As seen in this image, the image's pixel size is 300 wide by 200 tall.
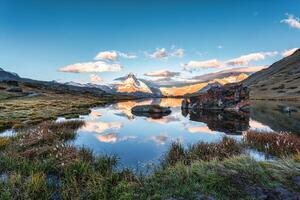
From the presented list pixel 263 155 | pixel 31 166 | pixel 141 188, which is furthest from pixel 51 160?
pixel 263 155

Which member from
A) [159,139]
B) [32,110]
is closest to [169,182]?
[159,139]

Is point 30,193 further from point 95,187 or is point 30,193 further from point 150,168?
point 150,168

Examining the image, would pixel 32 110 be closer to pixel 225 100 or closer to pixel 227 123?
pixel 227 123

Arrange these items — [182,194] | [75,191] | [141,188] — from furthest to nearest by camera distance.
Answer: [75,191], [141,188], [182,194]

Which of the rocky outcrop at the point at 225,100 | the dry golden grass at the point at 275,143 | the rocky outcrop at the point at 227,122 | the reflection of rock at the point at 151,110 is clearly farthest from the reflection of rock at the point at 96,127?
the rocky outcrop at the point at 225,100

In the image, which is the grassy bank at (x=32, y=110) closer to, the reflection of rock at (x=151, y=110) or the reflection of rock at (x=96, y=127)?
the reflection of rock at (x=96, y=127)

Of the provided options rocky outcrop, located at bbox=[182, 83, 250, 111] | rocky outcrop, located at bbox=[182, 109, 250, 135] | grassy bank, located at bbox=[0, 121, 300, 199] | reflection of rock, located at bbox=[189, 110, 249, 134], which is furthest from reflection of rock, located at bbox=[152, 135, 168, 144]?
rocky outcrop, located at bbox=[182, 83, 250, 111]

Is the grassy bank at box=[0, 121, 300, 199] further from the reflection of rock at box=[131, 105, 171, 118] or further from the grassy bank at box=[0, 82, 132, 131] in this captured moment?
the reflection of rock at box=[131, 105, 171, 118]

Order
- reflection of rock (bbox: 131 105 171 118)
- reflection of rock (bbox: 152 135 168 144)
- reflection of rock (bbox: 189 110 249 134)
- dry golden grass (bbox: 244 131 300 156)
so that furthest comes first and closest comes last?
reflection of rock (bbox: 131 105 171 118) < reflection of rock (bbox: 189 110 249 134) < reflection of rock (bbox: 152 135 168 144) < dry golden grass (bbox: 244 131 300 156)

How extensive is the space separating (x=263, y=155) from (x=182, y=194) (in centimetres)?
1282

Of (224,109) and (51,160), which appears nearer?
(51,160)

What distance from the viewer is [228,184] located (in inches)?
410

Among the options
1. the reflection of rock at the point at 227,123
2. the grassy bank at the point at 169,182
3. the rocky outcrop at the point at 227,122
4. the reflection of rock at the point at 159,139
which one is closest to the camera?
the grassy bank at the point at 169,182

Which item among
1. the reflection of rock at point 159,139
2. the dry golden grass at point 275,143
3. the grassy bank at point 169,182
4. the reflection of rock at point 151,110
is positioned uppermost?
the grassy bank at point 169,182
